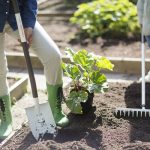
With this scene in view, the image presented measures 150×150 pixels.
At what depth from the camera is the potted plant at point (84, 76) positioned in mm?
4305

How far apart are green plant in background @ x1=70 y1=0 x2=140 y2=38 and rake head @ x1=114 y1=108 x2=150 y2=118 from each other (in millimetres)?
2611

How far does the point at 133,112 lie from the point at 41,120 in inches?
36.0

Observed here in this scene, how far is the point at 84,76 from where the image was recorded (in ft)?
14.4

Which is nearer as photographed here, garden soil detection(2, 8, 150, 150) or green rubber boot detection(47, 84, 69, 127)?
garden soil detection(2, 8, 150, 150)

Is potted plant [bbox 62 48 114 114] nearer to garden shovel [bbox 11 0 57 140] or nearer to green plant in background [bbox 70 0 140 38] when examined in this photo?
garden shovel [bbox 11 0 57 140]

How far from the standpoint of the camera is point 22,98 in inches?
214

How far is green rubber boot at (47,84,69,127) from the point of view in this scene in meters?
4.28

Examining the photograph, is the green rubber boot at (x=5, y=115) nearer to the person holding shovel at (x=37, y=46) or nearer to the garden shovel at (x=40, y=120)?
the person holding shovel at (x=37, y=46)

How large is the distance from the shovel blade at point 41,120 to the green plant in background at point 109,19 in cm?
303

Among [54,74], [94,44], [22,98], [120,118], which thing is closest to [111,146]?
[120,118]

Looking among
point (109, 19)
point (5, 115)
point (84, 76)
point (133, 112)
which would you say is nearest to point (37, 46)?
point (84, 76)

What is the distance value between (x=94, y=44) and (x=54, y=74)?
2.69 meters

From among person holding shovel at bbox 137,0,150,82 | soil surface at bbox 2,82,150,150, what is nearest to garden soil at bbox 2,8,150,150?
soil surface at bbox 2,82,150,150

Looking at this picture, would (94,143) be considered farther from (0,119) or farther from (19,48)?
(19,48)
